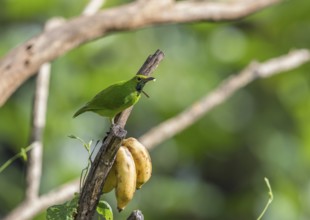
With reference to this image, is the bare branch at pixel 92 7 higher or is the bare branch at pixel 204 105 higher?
the bare branch at pixel 92 7

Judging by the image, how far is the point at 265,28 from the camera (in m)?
4.31

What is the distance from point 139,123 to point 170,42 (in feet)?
1.16

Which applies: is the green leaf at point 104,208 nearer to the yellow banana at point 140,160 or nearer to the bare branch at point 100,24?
the yellow banana at point 140,160

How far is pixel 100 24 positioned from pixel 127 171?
62cm

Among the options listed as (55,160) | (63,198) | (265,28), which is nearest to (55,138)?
(55,160)

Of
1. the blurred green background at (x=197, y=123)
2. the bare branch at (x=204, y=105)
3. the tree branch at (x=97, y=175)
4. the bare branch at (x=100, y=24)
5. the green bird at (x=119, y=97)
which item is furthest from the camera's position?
the blurred green background at (x=197, y=123)

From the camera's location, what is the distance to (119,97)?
1.34m

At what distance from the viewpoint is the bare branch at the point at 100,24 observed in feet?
5.60

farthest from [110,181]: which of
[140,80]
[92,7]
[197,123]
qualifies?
[197,123]

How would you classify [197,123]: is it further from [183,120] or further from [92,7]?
[92,7]

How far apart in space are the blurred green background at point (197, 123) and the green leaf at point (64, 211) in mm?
2345

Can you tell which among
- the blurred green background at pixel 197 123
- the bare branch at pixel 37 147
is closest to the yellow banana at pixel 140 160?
the bare branch at pixel 37 147

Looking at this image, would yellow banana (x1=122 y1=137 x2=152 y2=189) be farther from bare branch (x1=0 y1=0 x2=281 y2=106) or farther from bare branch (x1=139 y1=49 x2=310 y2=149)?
bare branch (x1=139 y1=49 x2=310 y2=149)

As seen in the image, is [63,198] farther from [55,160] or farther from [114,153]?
[55,160]
